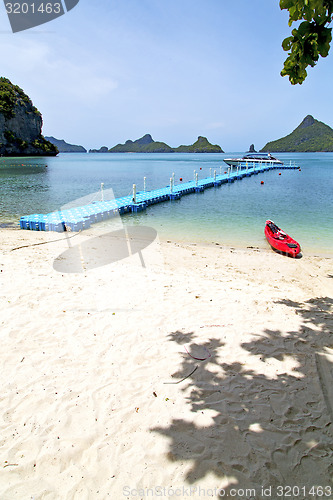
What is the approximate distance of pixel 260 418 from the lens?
3.24 m

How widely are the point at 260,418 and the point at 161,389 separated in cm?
118

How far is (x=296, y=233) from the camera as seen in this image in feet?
49.7

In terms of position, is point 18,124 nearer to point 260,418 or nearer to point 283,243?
point 283,243

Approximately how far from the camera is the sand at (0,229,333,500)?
2.63 meters

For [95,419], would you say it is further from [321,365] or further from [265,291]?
[265,291]

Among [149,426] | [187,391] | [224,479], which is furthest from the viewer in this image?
[187,391]

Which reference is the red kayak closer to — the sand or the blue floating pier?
the sand

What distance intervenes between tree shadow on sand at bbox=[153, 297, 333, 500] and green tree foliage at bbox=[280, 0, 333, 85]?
12.1 ft

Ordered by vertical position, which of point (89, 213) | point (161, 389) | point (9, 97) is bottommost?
point (161, 389)

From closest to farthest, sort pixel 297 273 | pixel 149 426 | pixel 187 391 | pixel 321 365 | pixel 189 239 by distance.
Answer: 1. pixel 149 426
2. pixel 187 391
3. pixel 321 365
4. pixel 297 273
5. pixel 189 239

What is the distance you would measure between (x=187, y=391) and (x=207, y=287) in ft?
11.4

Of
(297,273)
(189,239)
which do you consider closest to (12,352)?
(297,273)

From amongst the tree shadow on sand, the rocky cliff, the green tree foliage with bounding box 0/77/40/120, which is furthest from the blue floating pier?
the green tree foliage with bounding box 0/77/40/120

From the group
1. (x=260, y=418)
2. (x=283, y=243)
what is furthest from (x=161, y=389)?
(x=283, y=243)
